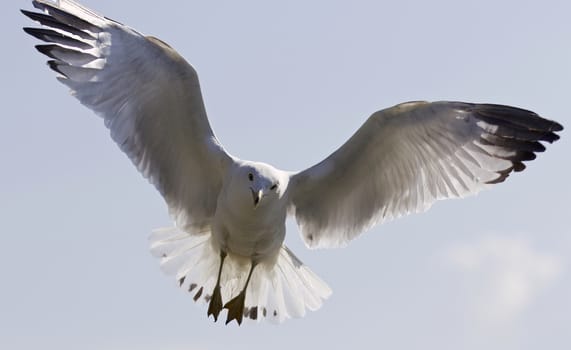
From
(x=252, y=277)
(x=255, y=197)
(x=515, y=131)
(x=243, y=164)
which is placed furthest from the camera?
(x=252, y=277)

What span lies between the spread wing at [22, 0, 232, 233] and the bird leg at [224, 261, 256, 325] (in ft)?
3.50

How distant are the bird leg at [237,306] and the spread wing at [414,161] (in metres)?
0.85

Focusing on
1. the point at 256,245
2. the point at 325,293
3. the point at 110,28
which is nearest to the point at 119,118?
the point at 110,28

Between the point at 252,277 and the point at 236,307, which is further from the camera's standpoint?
the point at 252,277

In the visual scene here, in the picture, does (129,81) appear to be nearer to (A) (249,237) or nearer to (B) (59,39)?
(B) (59,39)

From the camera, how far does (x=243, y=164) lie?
13.9 metres

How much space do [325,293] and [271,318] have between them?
59cm

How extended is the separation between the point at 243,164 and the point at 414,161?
1651 mm

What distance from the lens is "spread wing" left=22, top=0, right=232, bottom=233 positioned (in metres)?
14.0

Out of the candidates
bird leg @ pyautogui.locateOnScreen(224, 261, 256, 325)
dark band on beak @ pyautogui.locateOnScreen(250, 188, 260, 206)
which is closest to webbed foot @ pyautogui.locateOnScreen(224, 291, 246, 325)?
bird leg @ pyautogui.locateOnScreen(224, 261, 256, 325)

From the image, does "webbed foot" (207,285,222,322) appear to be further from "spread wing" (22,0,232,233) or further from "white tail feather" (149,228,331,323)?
"spread wing" (22,0,232,233)

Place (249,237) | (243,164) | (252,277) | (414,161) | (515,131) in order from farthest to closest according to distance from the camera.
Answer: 1. (252,277)
2. (414,161)
3. (515,131)
4. (249,237)
5. (243,164)

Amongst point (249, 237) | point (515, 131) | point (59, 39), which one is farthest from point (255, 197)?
point (515, 131)

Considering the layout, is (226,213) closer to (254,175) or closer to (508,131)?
(254,175)
